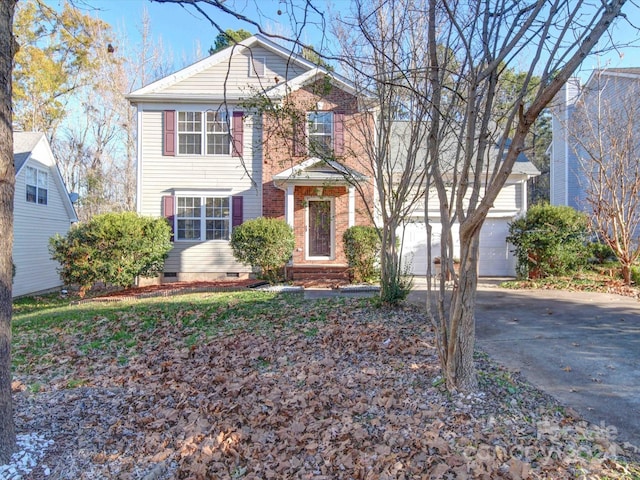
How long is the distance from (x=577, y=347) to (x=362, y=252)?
6.08 m

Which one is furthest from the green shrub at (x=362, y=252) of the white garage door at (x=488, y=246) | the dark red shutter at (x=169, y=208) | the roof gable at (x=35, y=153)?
the roof gable at (x=35, y=153)

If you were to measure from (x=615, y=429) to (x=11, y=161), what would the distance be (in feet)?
15.4

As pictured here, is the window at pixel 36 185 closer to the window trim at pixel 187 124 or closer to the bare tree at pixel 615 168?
the window trim at pixel 187 124

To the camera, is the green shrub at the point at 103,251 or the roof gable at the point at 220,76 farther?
the roof gable at the point at 220,76

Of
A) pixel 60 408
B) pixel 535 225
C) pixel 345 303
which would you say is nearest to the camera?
pixel 60 408

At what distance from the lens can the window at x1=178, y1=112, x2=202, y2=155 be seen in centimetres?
1334

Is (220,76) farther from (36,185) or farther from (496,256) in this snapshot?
(496,256)

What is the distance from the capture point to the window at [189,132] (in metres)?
13.3

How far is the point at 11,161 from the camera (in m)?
2.96

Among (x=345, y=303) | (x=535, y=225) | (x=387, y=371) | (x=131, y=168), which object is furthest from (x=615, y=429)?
(x=131, y=168)

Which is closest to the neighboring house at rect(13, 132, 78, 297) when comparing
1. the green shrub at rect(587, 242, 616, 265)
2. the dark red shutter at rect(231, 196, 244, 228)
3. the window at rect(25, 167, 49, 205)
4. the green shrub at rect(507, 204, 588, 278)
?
the window at rect(25, 167, 49, 205)

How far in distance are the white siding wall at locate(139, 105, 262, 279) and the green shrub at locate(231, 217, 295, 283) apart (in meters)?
2.09

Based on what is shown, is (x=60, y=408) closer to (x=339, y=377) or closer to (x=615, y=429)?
(x=339, y=377)

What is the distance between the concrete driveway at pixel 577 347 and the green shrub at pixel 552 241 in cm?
216
